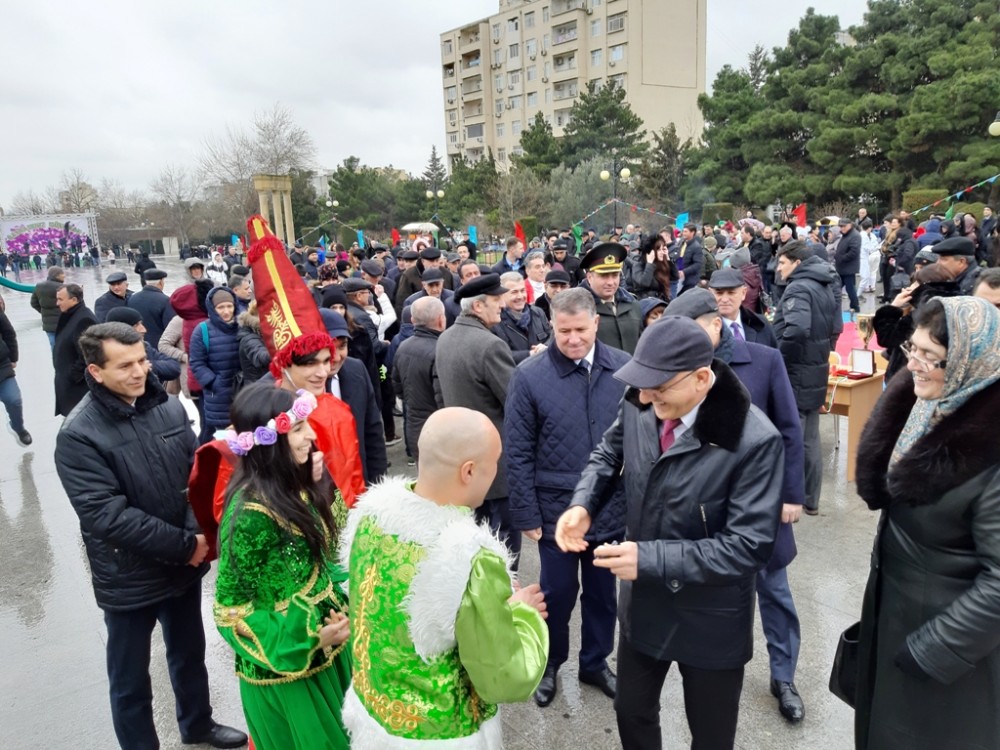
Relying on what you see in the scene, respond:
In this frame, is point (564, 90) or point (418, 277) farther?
point (564, 90)

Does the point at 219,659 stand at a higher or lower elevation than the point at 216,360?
lower

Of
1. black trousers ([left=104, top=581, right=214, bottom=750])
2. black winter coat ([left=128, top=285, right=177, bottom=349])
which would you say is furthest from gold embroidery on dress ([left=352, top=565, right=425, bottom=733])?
black winter coat ([left=128, top=285, right=177, bottom=349])

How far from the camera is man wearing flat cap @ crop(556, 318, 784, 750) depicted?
87.4 inches

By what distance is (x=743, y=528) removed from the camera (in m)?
2.22

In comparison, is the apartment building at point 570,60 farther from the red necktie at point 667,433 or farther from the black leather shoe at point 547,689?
the red necktie at point 667,433

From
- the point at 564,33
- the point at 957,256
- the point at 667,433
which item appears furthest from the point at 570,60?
the point at 667,433

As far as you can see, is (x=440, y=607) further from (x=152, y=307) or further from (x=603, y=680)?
(x=152, y=307)

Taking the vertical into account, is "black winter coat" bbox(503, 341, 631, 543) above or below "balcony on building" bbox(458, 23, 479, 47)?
below

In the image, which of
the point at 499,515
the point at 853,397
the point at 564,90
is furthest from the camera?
the point at 564,90

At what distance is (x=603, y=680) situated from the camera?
3.59 m

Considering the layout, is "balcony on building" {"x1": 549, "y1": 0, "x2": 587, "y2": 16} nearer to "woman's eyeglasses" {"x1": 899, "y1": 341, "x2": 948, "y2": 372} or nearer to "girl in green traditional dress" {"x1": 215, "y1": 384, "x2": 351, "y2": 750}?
"woman's eyeglasses" {"x1": 899, "y1": 341, "x2": 948, "y2": 372}

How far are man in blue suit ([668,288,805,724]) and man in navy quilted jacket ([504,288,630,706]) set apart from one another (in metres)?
0.52

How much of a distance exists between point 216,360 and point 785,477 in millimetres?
4949

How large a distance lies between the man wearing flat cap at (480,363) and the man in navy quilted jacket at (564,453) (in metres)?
0.66
